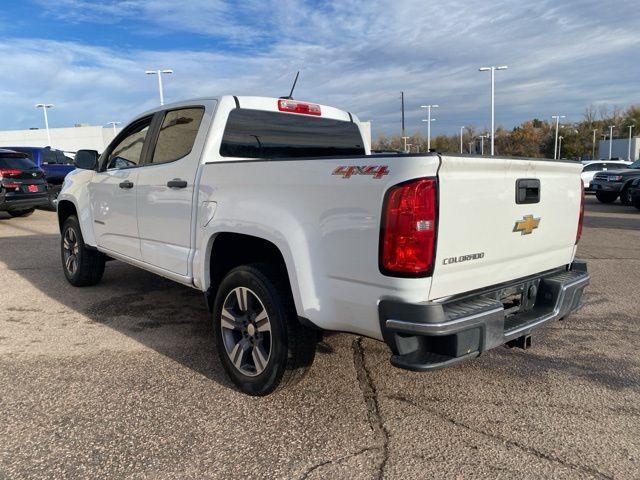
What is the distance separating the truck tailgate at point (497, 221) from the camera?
8.55 feet

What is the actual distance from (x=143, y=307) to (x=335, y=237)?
11.4ft

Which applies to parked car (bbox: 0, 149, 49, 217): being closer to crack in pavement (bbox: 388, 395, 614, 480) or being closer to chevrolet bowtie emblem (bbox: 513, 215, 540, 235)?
crack in pavement (bbox: 388, 395, 614, 480)

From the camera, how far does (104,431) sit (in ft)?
9.86

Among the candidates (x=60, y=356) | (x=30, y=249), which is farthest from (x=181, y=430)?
(x=30, y=249)

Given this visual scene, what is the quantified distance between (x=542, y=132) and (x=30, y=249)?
83.6m

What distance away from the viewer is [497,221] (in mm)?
2881

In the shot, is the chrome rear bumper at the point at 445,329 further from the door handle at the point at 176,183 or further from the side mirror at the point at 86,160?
the side mirror at the point at 86,160

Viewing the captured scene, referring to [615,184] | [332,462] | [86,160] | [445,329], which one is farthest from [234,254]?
[615,184]

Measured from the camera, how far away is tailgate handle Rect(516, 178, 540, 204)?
300cm

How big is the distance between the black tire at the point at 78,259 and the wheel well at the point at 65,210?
11cm

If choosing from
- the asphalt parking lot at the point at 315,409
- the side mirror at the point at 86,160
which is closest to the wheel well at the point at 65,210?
the side mirror at the point at 86,160

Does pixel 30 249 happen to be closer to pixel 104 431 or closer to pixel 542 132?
pixel 104 431

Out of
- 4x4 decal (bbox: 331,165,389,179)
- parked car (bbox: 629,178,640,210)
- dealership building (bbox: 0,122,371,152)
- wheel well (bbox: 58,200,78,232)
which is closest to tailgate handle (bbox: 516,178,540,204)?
4x4 decal (bbox: 331,165,389,179)

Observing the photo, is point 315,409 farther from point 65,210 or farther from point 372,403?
point 65,210
